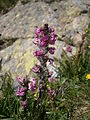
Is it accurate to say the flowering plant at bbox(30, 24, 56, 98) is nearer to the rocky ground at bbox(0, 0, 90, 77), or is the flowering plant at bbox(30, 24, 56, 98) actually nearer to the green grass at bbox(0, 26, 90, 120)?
the green grass at bbox(0, 26, 90, 120)

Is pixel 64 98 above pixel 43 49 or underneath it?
underneath

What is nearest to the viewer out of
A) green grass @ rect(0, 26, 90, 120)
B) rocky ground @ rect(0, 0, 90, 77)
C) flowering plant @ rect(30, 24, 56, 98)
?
flowering plant @ rect(30, 24, 56, 98)

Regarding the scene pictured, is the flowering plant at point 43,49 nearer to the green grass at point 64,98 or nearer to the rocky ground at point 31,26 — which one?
the green grass at point 64,98

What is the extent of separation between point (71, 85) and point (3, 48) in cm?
209

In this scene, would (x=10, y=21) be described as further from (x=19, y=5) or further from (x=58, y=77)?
(x=58, y=77)

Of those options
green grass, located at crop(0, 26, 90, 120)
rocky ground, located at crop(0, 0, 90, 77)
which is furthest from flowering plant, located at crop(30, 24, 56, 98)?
rocky ground, located at crop(0, 0, 90, 77)

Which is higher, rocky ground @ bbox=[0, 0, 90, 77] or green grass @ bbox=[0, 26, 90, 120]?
rocky ground @ bbox=[0, 0, 90, 77]

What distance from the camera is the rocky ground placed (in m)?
4.67

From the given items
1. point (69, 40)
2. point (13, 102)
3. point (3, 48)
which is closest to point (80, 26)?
point (69, 40)

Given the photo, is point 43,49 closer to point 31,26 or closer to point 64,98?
point 64,98

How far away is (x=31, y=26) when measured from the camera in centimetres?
532

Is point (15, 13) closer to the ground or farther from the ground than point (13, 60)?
farther from the ground

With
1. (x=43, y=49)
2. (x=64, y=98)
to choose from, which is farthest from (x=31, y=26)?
(x=43, y=49)

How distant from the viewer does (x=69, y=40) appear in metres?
4.57
